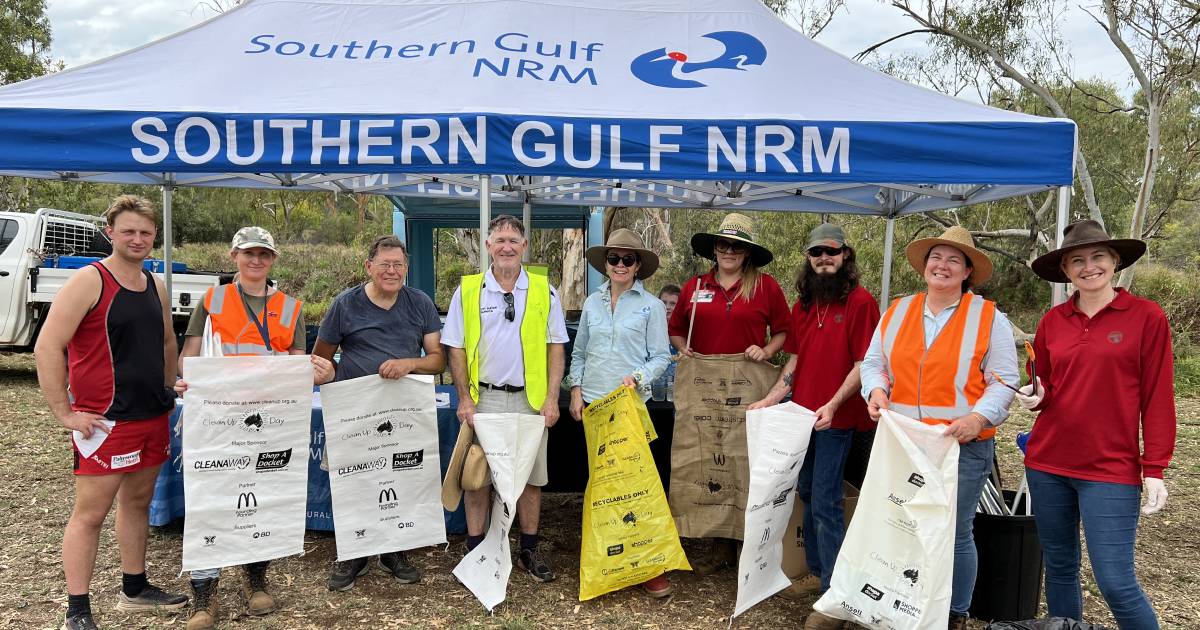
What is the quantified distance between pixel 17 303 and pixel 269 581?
7371mm

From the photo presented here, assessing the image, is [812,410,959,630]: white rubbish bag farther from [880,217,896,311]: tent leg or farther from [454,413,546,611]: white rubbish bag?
[880,217,896,311]: tent leg

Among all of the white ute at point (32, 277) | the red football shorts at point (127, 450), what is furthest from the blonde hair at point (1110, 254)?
the white ute at point (32, 277)

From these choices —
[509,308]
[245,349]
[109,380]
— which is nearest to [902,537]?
[509,308]

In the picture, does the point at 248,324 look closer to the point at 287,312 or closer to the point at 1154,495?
the point at 287,312

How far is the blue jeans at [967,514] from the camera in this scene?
9.26 ft

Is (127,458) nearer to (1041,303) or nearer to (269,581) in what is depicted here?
(269,581)

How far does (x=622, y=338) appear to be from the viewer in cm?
358

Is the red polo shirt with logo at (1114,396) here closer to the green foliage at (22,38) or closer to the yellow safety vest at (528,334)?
the yellow safety vest at (528,334)

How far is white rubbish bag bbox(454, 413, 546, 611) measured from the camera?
338cm

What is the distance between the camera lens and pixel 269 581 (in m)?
3.68

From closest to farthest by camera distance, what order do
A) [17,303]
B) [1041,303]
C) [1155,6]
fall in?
[17,303]
[1155,6]
[1041,303]

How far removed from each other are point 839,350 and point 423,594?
225 centimetres

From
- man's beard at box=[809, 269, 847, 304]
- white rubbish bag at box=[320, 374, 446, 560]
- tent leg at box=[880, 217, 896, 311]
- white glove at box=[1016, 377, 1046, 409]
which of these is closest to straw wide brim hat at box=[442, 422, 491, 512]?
white rubbish bag at box=[320, 374, 446, 560]

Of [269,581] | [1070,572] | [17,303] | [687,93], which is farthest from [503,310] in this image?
[17,303]
